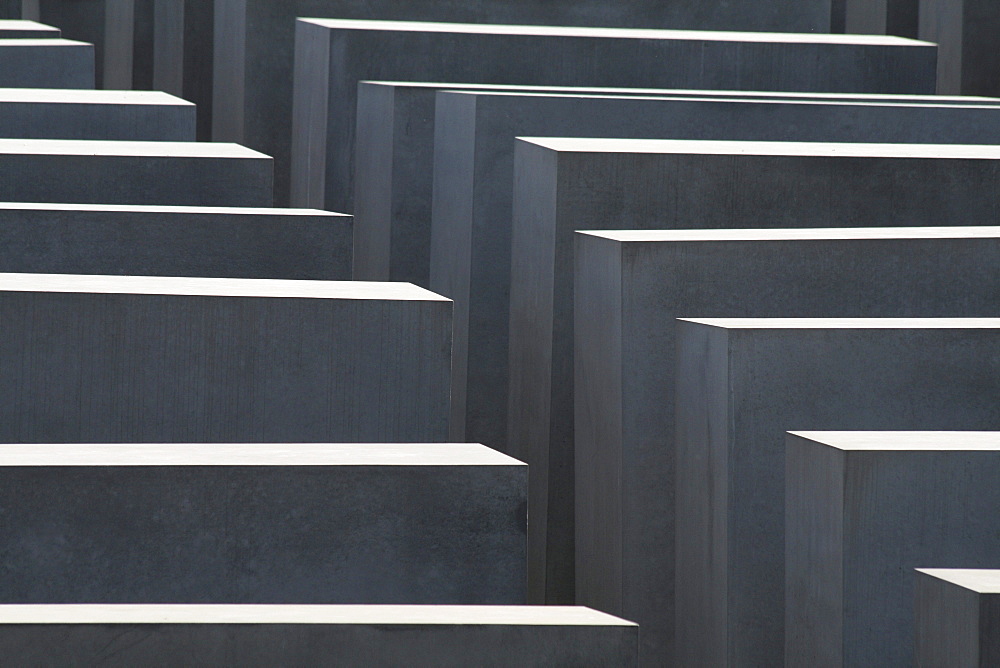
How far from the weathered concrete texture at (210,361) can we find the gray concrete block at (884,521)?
156 centimetres

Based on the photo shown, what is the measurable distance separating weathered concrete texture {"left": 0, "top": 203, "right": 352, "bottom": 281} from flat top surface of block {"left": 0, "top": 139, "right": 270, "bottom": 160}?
3.13 feet

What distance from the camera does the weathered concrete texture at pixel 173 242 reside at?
20.9 feet

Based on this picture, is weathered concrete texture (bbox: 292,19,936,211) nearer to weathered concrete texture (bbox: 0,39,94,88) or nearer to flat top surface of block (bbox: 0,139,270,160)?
weathered concrete texture (bbox: 0,39,94,88)

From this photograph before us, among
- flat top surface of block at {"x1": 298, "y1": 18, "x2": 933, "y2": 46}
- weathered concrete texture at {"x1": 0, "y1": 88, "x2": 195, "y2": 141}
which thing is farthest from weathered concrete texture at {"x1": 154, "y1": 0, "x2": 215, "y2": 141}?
weathered concrete texture at {"x1": 0, "y1": 88, "x2": 195, "y2": 141}

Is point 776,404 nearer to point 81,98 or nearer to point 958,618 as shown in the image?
point 958,618

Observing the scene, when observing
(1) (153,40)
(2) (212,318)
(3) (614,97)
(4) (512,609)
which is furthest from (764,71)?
(1) (153,40)

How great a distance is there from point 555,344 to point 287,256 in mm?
1297

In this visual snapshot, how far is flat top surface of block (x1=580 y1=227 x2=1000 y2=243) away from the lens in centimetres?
586

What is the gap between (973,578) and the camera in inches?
142

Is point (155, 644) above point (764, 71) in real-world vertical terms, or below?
below

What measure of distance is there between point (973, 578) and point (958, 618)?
0.40ft

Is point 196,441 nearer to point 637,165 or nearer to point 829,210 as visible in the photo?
point 637,165

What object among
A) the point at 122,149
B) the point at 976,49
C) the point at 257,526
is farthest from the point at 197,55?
the point at 257,526

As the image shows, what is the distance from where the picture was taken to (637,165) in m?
6.71
